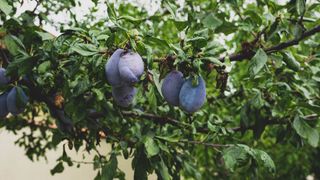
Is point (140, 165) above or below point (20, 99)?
below

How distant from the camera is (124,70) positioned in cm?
110

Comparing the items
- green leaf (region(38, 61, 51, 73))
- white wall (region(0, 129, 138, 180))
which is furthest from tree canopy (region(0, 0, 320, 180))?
white wall (region(0, 129, 138, 180))

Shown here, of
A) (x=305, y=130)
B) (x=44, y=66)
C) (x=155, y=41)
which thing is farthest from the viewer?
(x=305, y=130)

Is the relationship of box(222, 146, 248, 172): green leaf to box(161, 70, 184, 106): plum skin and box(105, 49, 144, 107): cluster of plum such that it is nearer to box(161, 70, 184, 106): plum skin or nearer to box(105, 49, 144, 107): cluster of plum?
box(161, 70, 184, 106): plum skin

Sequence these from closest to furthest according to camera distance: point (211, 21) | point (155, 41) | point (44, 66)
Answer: point (155, 41), point (44, 66), point (211, 21)

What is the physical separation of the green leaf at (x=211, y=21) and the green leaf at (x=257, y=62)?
24 cm

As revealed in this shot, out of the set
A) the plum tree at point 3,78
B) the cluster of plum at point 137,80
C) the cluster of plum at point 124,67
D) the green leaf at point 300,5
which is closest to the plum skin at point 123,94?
the cluster of plum at point 137,80

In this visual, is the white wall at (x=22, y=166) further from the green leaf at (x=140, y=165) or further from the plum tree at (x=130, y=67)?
the plum tree at (x=130, y=67)

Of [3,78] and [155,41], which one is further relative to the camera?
[3,78]

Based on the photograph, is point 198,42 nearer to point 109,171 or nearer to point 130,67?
A: point 130,67

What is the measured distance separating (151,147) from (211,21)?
20.9 inches

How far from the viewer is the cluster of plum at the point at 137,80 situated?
1114 mm

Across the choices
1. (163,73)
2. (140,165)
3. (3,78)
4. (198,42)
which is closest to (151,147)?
(140,165)

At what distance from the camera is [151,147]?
1.53 metres
